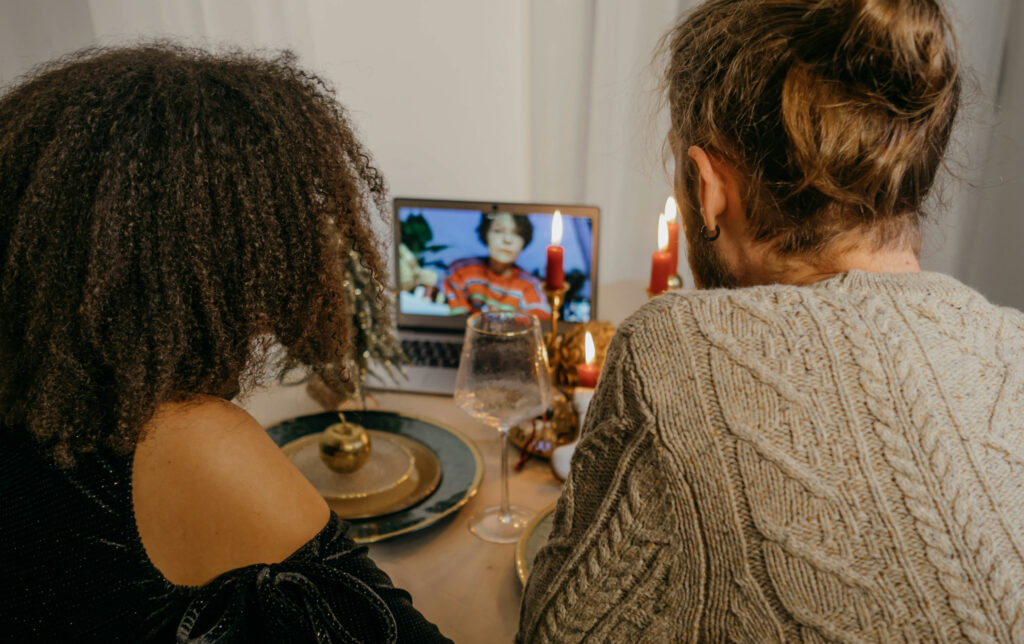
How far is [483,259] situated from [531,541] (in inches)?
32.8

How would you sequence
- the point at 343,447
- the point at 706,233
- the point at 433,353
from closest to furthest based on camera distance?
the point at 706,233, the point at 343,447, the point at 433,353

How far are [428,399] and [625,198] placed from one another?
80cm

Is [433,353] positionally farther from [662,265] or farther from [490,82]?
[490,82]

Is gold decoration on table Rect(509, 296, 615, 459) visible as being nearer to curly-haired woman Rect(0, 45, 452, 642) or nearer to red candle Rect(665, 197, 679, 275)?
red candle Rect(665, 197, 679, 275)

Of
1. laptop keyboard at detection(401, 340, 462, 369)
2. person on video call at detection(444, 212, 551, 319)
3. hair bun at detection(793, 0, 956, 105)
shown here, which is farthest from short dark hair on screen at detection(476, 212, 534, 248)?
hair bun at detection(793, 0, 956, 105)

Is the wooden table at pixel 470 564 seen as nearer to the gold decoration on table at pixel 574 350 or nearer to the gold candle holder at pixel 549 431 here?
the gold candle holder at pixel 549 431

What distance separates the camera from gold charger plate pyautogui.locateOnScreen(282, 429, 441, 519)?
99 centimetres

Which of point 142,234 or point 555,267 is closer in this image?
point 142,234

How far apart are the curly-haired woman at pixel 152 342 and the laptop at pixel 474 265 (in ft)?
2.84

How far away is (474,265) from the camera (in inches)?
64.1

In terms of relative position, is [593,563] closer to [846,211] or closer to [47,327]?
[846,211]

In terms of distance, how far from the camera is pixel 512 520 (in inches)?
39.0

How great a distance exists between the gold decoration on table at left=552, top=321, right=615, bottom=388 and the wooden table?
0.20m

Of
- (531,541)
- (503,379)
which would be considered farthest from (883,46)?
(531,541)
